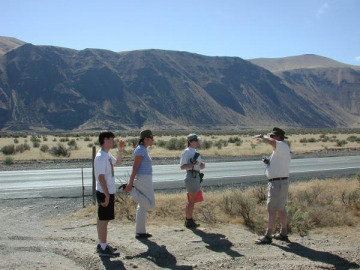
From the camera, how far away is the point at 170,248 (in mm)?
6605

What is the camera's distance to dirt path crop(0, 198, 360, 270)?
5918 millimetres

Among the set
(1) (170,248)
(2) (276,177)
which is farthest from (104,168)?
(2) (276,177)

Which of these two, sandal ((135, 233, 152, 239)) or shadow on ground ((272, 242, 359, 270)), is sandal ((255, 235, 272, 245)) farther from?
sandal ((135, 233, 152, 239))

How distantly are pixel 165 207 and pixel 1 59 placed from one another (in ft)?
375

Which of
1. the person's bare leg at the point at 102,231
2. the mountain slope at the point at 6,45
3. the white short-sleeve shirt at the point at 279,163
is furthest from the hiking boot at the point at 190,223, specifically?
the mountain slope at the point at 6,45

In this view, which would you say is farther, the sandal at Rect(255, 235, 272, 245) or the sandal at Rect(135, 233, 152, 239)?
the sandal at Rect(135, 233, 152, 239)

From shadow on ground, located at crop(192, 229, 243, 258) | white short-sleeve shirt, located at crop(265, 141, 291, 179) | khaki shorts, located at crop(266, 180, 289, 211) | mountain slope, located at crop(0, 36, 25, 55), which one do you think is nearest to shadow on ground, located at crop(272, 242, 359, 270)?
khaki shorts, located at crop(266, 180, 289, 211)

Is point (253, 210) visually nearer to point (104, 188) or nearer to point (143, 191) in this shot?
point (143, 191)

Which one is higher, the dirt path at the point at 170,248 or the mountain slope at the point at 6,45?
the mountain slope at the point at 6,45

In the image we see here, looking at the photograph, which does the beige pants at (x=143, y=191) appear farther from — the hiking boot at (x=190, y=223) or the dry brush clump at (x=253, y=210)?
the dry brush clump at (x=253, y=210)

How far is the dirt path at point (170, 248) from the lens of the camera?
5918 mm

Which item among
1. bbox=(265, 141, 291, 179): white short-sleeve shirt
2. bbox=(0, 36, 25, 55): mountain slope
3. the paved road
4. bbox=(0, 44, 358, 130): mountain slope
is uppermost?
bbox=(0, 36, 25, 55): mountain slope

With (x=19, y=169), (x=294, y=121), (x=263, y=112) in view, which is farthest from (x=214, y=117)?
(x=19, y=169)

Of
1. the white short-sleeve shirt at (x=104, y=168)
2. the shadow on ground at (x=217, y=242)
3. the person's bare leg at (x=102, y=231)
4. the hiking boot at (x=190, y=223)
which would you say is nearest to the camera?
the white short-sleeve shirt at (x=104, y=168)
